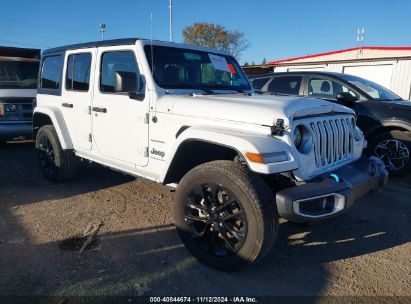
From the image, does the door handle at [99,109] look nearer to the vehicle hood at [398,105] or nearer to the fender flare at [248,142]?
the fender flare at [248,142]

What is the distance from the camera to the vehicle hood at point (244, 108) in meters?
3.00

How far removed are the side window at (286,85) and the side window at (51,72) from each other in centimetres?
399

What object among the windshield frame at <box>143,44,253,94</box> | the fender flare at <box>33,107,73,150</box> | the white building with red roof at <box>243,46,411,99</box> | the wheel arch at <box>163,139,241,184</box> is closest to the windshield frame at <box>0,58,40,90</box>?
the fender flare at <box>33,107,73,150</box>

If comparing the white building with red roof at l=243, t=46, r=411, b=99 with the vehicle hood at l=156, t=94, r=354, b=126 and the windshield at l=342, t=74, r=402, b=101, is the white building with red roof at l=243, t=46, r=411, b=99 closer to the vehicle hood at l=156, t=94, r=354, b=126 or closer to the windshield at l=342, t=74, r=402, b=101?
the windshield at l=342, t=74, r=402, b=101

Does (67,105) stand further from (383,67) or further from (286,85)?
(383,67)

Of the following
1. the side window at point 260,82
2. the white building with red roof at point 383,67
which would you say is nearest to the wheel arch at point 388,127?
the side window at point 260,82

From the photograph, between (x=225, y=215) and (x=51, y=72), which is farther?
(x=51, y=72)

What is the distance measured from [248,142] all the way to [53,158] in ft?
12.4

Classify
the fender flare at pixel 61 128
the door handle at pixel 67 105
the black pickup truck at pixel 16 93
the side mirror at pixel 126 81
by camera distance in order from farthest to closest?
1. the black pickup truck at pixel 16 93
2. the fender flare at pixel 61 128
3. the door handle at pixel 67 105
4. the side mirror at pixel 126 81

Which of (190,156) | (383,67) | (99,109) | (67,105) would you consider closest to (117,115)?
(99,109)

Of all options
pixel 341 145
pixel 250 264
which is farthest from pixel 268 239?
pixel 341 145

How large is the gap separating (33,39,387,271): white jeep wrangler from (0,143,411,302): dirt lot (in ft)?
1.11

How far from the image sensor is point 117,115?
13.6ft

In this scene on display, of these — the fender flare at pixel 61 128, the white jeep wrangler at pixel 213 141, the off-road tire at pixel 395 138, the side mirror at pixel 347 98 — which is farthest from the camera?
the side mirror at pixel 347 98
